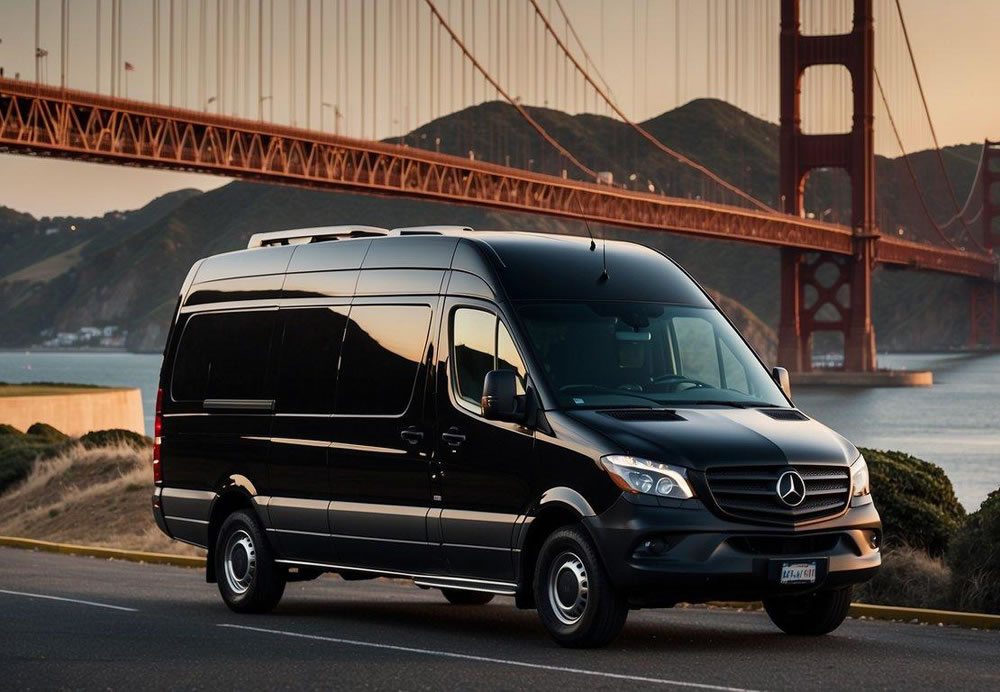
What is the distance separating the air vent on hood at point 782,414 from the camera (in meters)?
10.3

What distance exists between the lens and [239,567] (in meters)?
12.6

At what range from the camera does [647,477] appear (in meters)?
9.57

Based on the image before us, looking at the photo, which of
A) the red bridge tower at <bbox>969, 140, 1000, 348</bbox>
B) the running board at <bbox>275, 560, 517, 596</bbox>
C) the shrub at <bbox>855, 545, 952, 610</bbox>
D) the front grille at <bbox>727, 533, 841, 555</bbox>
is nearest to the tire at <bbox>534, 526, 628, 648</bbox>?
the running board at <bbox>275, 560, 517, 596</bbox>

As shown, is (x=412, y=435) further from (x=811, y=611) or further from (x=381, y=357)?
(x=811, y=611)

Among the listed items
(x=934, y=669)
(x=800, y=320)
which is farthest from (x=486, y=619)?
(x=800, y=320)

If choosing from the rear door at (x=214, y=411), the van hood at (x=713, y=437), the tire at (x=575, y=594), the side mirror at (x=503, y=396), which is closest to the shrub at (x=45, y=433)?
the rear door at (x=214, y=411)

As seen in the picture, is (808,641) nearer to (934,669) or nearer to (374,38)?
(934,669)

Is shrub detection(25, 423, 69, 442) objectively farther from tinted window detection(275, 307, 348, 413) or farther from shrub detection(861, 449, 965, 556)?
tinted window detection(275, 307, 348, 413)

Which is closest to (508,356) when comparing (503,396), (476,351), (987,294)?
(476,351)

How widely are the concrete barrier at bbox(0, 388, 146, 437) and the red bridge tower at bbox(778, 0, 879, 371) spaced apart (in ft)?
197

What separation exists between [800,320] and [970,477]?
5988 cm

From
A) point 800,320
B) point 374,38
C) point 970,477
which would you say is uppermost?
point 374,38

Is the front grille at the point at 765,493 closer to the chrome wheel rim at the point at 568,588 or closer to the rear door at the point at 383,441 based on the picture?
the chrome wheel rim at the point at 568,588

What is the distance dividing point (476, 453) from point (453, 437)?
229 mm
